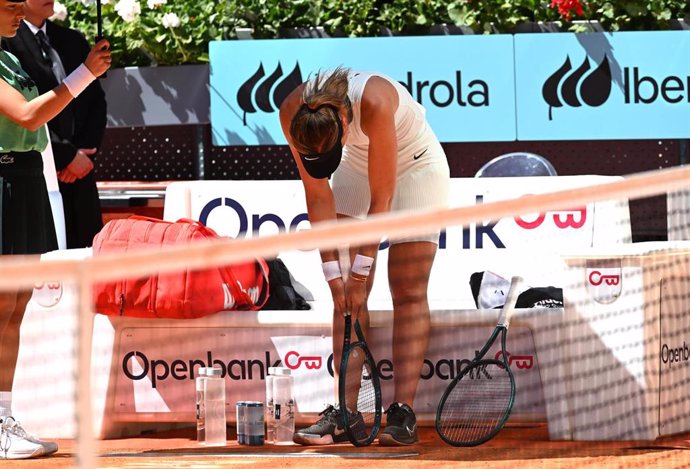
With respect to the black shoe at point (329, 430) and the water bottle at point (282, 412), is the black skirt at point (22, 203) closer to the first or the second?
the water bottle at point (282, 412)

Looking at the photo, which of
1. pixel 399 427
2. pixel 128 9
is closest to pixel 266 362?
pixel 399 427

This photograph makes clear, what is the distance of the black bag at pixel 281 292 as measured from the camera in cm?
588

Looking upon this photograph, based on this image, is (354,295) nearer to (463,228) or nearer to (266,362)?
(266,362)

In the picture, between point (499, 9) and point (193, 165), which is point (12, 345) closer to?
point (193, 165)

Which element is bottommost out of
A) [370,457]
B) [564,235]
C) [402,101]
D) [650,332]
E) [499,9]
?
[370,457]

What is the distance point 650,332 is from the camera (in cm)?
542

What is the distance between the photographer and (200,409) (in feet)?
18.2

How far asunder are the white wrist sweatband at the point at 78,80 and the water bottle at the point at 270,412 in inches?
54.1

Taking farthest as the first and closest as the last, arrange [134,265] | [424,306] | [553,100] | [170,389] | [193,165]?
1. [193,165]
2. [553,100]
3. [170,389]
4. [424,306]
5. [134,265]

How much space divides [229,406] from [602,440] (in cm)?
156

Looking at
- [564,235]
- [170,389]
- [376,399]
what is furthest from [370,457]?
[564,235]

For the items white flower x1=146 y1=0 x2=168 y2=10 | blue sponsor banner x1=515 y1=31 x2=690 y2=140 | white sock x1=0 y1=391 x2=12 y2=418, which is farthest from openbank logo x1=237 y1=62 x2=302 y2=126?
white sock x1=0 y1=391 x2=12 y2=418

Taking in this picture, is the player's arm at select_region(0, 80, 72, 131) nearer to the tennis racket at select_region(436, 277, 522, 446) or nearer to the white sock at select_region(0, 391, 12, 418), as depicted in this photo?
the white sock at select_region(0, 391, 12, 418)

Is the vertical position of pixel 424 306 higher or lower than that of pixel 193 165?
lower
